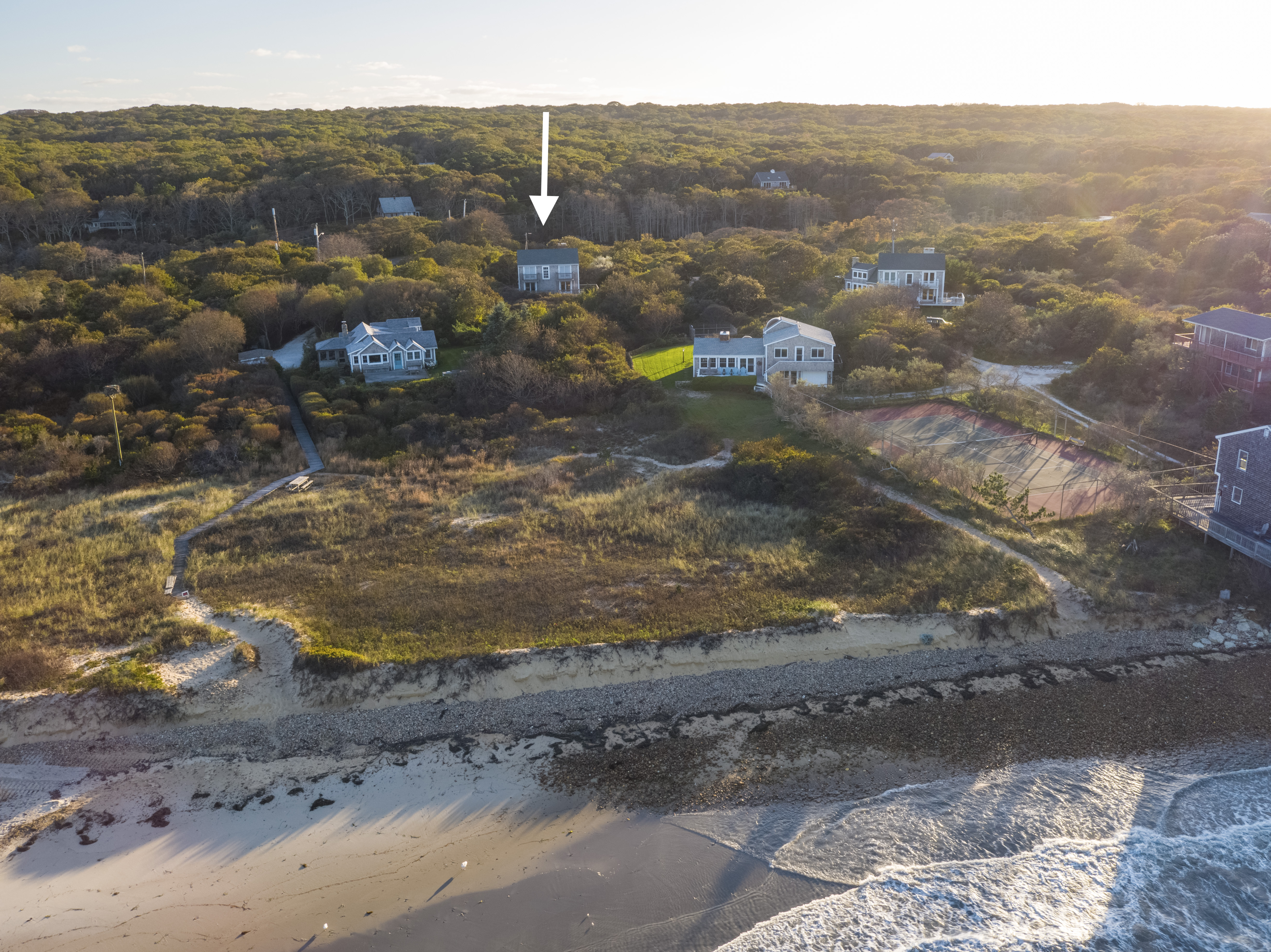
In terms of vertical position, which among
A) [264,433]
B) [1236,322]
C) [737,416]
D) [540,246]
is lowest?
[264,433]

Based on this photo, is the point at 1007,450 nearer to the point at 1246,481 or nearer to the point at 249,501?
the point at 1246,481

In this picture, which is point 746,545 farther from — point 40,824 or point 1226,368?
point 1226,368

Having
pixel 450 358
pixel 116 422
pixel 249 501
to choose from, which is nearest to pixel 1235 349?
pixel 450 358

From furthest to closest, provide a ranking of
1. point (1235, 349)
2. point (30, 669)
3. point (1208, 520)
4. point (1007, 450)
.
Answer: point (1235, 349) < point (1007, 450) < point (1208, 520) < point (30, 669)

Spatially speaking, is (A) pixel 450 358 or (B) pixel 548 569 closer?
(B) pixel 548 569

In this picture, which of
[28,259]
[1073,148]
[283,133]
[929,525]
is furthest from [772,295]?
[283,133]

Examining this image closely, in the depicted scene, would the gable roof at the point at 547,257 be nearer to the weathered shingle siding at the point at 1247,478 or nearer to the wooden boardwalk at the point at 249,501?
the wooden boardwalk at the point at 249,501

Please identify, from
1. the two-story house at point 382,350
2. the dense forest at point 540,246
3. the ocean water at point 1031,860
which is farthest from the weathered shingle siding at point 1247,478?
the two-story house at point 382,350

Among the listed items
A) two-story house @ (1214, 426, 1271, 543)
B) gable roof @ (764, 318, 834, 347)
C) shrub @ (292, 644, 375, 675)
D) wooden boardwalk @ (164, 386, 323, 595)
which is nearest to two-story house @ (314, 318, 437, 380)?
wooden boardwalk @ (164, 386, 323, 595)
